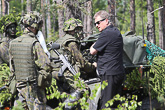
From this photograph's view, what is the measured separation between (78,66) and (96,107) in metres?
1.01

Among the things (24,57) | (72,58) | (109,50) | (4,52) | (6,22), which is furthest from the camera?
(6,22)

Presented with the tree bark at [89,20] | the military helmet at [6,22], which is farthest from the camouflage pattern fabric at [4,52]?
the tree bark at [89,20]

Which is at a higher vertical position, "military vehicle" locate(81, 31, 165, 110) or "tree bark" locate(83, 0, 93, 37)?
"tree bark" locate(83, 0, 93, 37)

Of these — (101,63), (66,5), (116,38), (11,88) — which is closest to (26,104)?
(11,88)

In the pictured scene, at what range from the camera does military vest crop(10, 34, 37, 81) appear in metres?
4.77

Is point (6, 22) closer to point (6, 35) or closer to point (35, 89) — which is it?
point (6, 35)

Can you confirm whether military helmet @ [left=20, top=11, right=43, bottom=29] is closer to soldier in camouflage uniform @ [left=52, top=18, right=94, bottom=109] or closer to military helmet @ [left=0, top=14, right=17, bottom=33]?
soldier in camouflage uniform @ [left=52, top=18, right=94, bottom=109]

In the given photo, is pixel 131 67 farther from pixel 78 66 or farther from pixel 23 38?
pixel 23 38

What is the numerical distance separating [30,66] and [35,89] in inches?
16.1

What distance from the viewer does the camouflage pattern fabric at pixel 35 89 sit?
4773 mm

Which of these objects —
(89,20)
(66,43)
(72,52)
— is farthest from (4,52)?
(89,20)

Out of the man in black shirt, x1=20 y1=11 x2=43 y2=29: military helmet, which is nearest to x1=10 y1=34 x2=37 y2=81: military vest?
x1=20 y1=11 x2=43 y2=29: military helmet

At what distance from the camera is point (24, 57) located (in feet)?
15.7

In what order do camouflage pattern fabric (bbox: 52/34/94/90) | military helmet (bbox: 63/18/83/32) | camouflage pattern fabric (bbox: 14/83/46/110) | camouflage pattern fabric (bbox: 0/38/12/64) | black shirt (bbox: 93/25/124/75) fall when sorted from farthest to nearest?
camouflage pattern fabric (bbox: 0/38/12/64), military helmet (bbox: 63/18/83/32), camouflage pattern fabric (bbox: 52/34/94/90), black shirt (bbox: 93/25/124/75), camouflage pattern fabric (bbox: 14/83/46/110)
